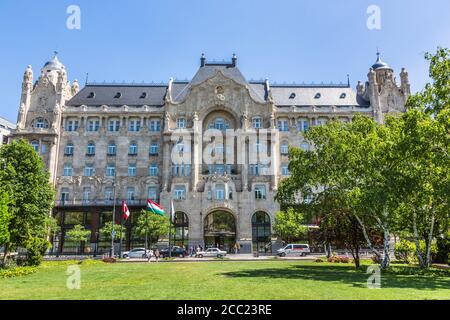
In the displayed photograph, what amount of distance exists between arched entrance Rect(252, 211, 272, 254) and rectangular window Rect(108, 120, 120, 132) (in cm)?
2881

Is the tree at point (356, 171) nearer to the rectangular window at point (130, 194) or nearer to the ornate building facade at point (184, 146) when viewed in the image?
the ornate building facade at point (184, 146)

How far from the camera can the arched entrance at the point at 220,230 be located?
60.8 m

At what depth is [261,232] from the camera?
60.7 metres

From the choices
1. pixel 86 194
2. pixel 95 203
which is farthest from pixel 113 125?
pixel 95 203

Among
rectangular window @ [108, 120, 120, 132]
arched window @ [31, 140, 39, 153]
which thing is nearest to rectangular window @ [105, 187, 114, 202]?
rectangular window @ [108, 120, 120, 132]

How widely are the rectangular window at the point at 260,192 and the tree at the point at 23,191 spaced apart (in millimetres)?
32126

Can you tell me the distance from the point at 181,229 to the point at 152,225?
789cm

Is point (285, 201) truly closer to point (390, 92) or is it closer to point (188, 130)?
point (188, 130)

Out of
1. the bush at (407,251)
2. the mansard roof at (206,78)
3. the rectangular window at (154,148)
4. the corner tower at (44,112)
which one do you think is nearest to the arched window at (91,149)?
the corner tower at (44,112)

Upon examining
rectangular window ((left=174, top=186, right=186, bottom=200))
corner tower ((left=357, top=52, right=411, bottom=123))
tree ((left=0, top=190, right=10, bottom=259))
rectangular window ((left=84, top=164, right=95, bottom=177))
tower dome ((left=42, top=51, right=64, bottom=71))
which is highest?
tower dome ((left=42, top=51, right=64, bottom=71))

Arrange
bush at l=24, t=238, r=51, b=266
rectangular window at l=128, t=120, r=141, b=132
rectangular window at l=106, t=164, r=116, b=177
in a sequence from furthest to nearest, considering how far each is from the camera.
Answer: rectangular window at l=128, t=120, r=141, b=132, rectangular window at l=106, t=164, r=116, b=177, bush at l=24, t=238, r=51, b=266

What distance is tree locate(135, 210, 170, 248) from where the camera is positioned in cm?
5381

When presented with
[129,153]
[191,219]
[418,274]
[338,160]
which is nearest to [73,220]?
[129,153]

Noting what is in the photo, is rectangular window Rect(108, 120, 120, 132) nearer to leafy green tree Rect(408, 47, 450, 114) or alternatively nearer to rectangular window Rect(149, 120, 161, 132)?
rectangular window Rect(149, 120, 161, 132)
